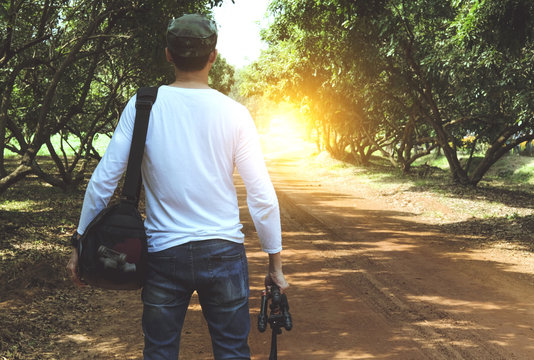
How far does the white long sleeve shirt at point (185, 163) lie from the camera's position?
2.07 meters

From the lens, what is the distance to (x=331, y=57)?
14188mm

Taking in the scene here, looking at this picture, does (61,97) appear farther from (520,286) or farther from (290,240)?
(520,286)

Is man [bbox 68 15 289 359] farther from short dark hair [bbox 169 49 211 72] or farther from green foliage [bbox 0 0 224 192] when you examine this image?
green foliage [bbox 0 0 224 192]

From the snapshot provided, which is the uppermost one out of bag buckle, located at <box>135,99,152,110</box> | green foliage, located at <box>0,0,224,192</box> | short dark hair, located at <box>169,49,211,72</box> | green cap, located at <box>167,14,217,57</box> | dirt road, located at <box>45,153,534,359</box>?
green foliage, located at <box>0,0,224,192</box>

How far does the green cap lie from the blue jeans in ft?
2.62

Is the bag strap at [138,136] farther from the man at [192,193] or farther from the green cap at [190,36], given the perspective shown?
the green cap at [190,36]

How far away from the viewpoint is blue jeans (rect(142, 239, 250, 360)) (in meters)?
2.07

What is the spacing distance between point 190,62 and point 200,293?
981 mm

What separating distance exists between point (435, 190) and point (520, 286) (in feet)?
31.4

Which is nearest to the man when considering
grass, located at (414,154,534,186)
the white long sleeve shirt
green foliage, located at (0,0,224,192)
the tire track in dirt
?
the white long sleeve shirt

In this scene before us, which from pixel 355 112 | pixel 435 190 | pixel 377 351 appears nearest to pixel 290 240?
pixel 377 351

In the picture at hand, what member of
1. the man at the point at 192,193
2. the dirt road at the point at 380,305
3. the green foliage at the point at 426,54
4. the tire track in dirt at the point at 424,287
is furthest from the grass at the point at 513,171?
the man at the point at 192,193

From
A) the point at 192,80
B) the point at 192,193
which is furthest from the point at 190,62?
the point at 192,193

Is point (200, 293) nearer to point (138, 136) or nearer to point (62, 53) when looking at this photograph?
point (138, 136)
